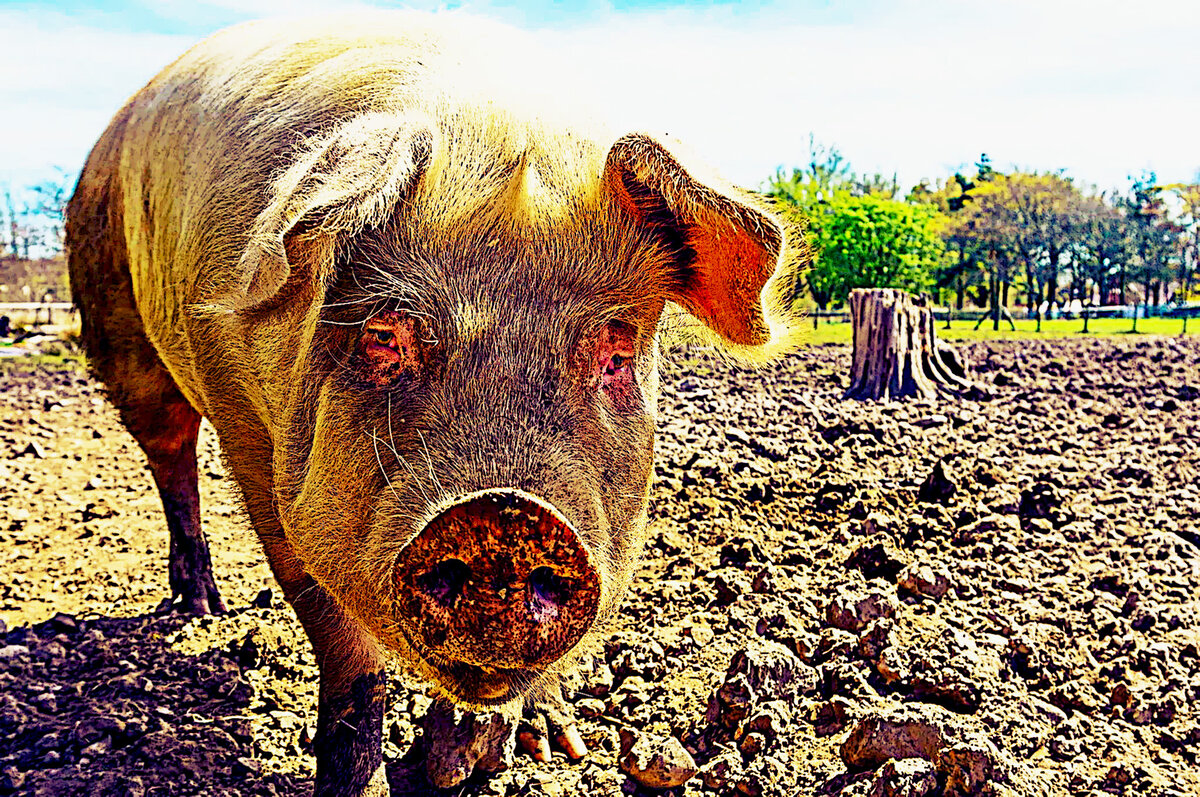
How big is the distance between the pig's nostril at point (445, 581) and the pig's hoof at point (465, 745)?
123 cm

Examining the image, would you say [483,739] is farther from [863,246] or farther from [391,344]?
[863,246]

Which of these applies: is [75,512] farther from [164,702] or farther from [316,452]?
[316,452]

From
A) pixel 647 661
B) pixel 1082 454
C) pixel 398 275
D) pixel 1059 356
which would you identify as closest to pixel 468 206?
pixel 398 275

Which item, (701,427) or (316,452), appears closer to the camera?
(316,452)

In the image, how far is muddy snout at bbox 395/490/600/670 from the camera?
2.01m

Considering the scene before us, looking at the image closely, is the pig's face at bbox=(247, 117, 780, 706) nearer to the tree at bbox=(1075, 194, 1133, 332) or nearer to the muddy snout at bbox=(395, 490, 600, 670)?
the muddy snout at bbox=(395, 490, 600, 670)

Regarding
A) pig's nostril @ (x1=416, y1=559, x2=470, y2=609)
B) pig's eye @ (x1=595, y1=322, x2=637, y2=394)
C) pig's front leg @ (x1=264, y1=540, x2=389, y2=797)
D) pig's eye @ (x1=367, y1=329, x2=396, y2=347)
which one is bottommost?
pig's front leg @ (x1=264, y1=540, x2=389, y2=797)

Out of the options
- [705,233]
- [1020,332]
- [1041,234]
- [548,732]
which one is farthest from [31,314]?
[1041,234]

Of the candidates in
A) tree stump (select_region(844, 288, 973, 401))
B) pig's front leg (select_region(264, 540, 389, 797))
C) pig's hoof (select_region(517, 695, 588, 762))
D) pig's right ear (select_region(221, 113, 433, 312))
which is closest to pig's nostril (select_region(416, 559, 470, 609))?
pig's right ear (select_region(221, 113, 433, 312))

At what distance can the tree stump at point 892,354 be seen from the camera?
10.1 meters

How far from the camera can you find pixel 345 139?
2.36m

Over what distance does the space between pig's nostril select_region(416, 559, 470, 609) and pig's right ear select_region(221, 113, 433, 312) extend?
2.66ft

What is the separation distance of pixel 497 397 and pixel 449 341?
19 cm

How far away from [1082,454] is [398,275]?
637 centimetres
